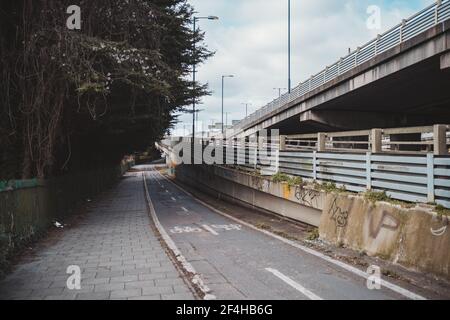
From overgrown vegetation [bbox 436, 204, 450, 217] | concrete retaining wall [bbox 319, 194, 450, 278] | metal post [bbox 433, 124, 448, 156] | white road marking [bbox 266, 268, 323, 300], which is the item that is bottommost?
white road marking [bbox 266, 268, 323, 300]

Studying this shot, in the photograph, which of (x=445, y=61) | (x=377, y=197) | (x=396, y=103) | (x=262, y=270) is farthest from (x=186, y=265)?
(x=396, y=103)

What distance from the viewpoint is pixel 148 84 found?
1448 centimetres

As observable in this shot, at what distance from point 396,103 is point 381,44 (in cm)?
613

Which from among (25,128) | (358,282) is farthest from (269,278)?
(25,128)

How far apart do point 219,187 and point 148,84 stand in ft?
44.2

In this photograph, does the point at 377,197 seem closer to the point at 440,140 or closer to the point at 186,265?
the point at 440,140

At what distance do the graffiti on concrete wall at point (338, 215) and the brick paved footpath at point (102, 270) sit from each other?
4.05m

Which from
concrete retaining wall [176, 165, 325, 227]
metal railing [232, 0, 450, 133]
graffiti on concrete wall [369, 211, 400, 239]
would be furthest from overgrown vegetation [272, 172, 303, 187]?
metal railing [232, 0, 450, 133]

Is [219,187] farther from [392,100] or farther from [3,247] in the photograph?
[3,247]

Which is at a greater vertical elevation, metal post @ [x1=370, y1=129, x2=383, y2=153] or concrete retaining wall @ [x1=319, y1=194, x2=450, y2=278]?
metal post @ [x1=370, y1=129, x2=383, y2=153]

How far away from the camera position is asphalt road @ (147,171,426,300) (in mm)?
6246

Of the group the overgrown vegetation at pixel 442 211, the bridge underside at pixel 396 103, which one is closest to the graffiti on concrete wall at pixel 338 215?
the overgrown vegetation at pixel 442 211

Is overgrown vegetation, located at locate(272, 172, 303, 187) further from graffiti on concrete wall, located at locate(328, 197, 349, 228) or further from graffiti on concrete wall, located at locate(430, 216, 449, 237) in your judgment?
graffiti on concrete wall, located at locate(430, 216, 449, 237)

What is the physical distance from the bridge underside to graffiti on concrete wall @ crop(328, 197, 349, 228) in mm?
10086
